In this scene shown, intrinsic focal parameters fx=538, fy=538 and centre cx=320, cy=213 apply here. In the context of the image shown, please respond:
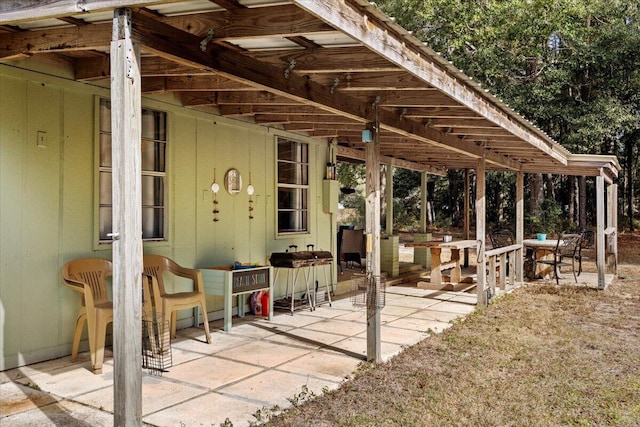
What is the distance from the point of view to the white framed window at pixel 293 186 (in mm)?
7273

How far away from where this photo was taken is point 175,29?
2898 mm

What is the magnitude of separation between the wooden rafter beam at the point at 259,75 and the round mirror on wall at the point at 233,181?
3.90 feet

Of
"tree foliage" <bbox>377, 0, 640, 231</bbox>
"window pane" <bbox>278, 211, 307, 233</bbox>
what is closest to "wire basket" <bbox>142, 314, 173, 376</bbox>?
"window pane" <bbox>278, 211, 307, 233</bbox>

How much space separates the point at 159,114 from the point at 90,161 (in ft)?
3.17

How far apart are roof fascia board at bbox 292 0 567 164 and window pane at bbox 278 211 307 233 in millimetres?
3124

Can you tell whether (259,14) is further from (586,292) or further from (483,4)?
(483,4)

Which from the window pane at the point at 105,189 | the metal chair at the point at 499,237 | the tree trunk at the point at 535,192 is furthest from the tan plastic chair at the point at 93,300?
the tree trunk at the point at 535,192

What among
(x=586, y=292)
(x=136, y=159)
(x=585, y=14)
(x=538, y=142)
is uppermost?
(x=585, y=14)

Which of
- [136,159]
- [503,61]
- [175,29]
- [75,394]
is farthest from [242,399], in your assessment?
[503,61]

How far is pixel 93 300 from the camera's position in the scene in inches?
170

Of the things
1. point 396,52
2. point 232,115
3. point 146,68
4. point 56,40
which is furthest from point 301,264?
point 56,40

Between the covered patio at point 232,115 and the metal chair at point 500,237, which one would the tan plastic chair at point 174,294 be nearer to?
the covered patio at point 232,115

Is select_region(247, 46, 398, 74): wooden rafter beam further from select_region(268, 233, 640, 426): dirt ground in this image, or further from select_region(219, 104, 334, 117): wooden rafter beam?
select_region(268, 233, 640, 426): dirt ground

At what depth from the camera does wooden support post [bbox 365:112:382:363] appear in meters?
4.48
